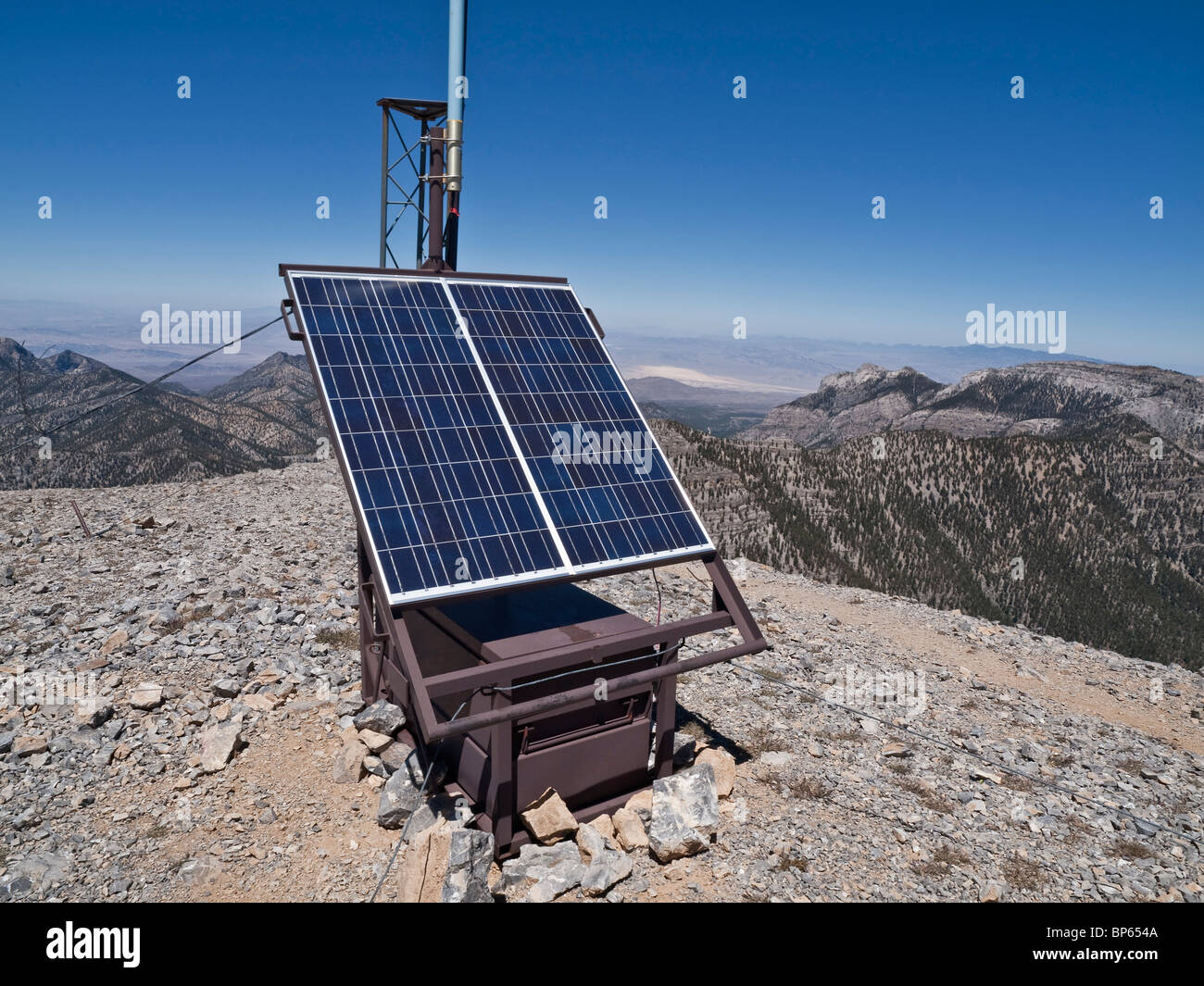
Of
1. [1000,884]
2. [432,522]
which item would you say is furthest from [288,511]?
[1000,884]

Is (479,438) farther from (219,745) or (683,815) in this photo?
(219,745)

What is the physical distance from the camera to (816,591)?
26812 mm

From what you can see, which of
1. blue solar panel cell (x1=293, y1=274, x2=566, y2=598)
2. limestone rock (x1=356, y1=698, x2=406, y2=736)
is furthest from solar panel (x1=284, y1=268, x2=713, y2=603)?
limestone rock (x1=356, y1=698, x2=406, y2=736)

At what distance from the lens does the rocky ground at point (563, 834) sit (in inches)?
372

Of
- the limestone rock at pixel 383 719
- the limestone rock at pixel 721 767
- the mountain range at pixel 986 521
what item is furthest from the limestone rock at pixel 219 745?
the mountain range at pixel 986 521

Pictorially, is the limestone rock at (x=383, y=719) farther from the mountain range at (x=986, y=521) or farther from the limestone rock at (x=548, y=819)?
the mountain range at (x=986, y=521)

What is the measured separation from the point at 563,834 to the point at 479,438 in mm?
5698

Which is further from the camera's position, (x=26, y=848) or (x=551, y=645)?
(x=551, y=645)

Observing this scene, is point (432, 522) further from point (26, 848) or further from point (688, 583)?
point (688, 583)

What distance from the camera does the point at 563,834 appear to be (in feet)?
32.9

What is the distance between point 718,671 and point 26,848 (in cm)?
1251

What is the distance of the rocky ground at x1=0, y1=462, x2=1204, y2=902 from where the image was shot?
9.45 m

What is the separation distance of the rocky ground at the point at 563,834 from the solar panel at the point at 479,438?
363 centimetres

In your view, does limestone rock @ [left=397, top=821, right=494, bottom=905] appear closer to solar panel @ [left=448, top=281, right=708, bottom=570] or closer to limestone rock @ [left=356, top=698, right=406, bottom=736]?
limestone rock @ [left=356, top=698, right=406, bottom=736]
